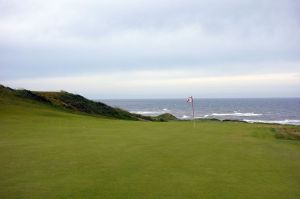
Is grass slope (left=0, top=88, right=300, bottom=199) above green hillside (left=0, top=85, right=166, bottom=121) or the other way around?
the other way around

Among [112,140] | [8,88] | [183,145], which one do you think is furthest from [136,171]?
[8,88]

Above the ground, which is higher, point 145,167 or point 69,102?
point 69,102

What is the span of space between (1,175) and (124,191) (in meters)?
3.42

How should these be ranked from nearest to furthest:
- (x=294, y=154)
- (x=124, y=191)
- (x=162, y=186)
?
(x=124, y=191) → (x=162, y=186) → (x=294, y=154)

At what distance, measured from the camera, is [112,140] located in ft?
52.1

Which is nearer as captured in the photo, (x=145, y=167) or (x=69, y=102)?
(x=145, y=167)

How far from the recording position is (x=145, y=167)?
10.7m

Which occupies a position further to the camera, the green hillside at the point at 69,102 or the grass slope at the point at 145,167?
the green hillside at the point at 69,102

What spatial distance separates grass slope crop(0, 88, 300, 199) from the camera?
866cm

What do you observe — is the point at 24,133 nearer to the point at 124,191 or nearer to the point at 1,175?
the point at 1,175

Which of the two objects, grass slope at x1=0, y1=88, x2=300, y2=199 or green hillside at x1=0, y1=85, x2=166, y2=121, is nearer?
grass slope at x1=0, y1=88, x2=300, y2=199

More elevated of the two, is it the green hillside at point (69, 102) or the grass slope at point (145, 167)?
the green hillside at point (69, 102)

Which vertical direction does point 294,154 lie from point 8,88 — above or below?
below

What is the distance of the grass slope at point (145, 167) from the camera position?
866 cm
